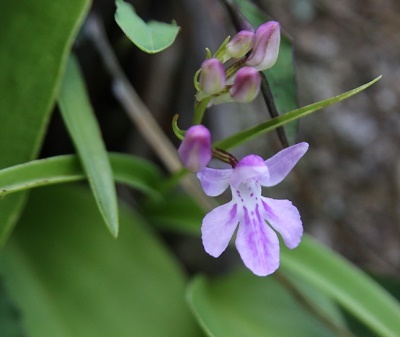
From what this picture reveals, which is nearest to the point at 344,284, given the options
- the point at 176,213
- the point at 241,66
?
the point at 176,213

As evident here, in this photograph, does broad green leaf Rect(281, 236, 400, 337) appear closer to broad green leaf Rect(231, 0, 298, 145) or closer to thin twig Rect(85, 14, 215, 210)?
thin twig Rect(85, 14, 215, 210)

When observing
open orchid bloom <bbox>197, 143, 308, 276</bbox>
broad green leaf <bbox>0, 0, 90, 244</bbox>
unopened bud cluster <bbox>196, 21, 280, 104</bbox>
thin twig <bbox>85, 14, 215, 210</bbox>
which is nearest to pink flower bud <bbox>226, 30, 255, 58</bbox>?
unopened bud cluster <bbox>196, 21, 280, 104</bbox>

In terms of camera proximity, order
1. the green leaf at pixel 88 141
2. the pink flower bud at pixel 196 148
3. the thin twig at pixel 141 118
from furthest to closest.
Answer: the thin twig at pixel 141 118, the green leaf at pixel 88 141, the pink flower bud at pixel 196 148

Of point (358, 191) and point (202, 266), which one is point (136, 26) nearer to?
point (202, 266)

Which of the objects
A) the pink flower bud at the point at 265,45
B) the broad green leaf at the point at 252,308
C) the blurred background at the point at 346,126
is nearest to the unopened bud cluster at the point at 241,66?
the pink flower bud at the point at 265,45

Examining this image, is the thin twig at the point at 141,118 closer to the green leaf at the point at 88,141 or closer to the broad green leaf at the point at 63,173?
the broad green leaf at the point at 63,173
